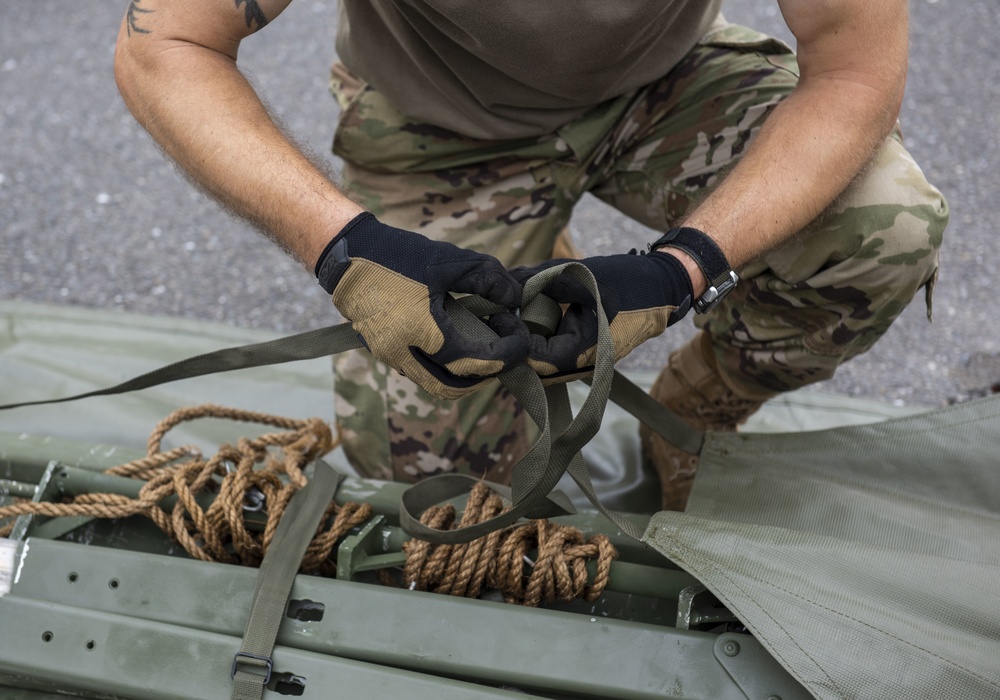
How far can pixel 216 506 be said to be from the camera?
138 centimetres

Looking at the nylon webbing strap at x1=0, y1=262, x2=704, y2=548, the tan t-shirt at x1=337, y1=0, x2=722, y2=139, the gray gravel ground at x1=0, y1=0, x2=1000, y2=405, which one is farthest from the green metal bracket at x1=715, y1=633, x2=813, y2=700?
the gray gravel ground at x1=0, y1=0, x2=1000, y2=405

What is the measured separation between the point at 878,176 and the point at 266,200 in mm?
916

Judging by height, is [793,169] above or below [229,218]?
above

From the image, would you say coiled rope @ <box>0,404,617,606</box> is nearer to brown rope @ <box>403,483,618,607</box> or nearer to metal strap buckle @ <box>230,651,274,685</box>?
brown rope @ <box>403,483,618,607</box>

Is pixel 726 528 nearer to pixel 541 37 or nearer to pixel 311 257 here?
pixel 311 257

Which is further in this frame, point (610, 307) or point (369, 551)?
point (369, 551)

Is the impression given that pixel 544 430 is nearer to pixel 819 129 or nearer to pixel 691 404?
pixel 819 129

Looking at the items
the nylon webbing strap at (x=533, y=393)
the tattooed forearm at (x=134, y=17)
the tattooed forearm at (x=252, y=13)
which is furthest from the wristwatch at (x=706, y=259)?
the tattooed forearm at (x=134, y=17)

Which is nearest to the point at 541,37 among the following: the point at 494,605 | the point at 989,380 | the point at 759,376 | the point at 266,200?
the point at 266,200

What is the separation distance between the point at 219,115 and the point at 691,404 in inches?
41.2

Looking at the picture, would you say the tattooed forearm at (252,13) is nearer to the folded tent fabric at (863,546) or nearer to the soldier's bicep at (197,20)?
the soldier's bicep at (197,20)

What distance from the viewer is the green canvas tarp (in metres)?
1.12

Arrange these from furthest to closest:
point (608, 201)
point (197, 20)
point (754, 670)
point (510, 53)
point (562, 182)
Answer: point (608, 201) → point (562, 182) → point (510, 53) → point (197, 20) → point (754, 670)

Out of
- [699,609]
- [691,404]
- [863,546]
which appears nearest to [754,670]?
[699,609]
